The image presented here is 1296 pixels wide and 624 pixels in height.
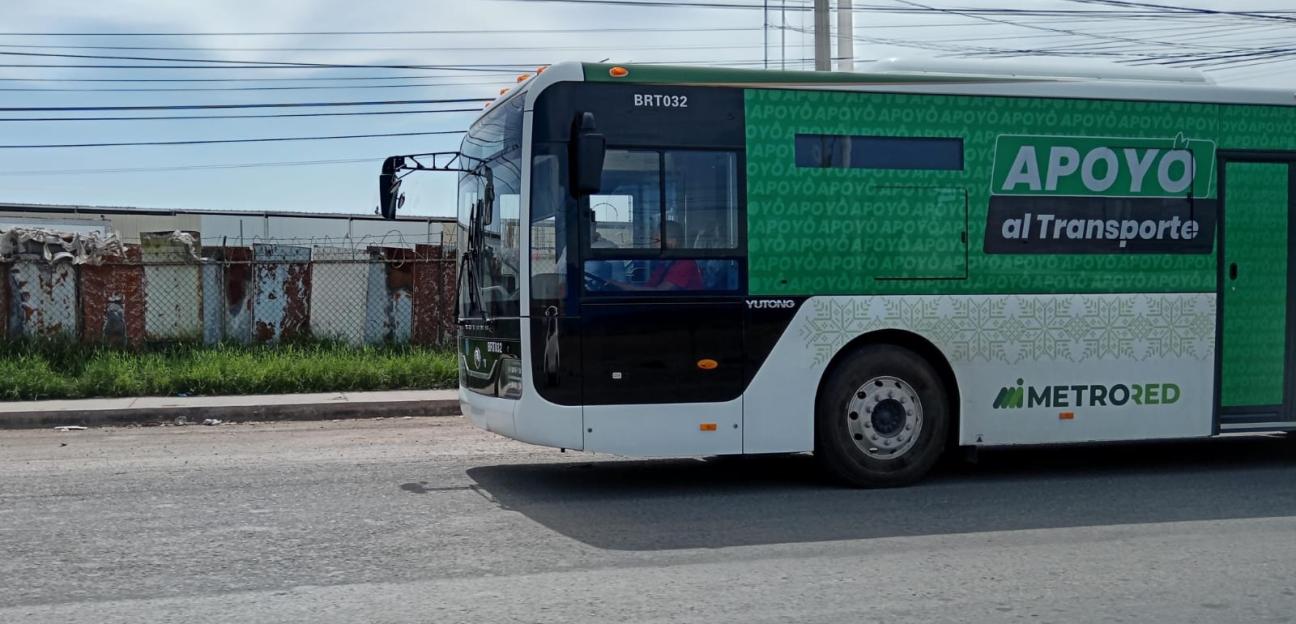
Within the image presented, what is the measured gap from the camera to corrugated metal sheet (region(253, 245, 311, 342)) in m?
17.5

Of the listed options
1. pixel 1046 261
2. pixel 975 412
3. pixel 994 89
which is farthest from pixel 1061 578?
pixel 994 89

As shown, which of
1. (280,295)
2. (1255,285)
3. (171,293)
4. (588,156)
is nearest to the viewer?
(588,156)

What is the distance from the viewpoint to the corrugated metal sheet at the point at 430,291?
18.0 metres

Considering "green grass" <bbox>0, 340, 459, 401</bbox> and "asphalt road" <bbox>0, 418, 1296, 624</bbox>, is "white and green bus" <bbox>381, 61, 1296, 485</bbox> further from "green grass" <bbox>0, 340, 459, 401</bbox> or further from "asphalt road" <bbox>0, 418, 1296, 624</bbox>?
"green grass" <bbox>0, 340, 459, 401</bbox>

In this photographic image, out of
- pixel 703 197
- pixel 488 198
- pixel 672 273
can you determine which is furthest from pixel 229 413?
pixel 703 197

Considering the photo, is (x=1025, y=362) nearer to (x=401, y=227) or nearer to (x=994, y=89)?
(x=994, y=89)

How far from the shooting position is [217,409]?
45.5 feet

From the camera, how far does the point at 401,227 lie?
112 ft

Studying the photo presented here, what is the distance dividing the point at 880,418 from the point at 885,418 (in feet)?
0.12

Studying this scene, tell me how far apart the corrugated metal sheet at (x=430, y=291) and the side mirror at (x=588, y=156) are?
1039 centimetres

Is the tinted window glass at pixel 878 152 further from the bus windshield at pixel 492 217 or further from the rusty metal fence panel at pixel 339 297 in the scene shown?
the rusty metal fence panel at pixel 339 297

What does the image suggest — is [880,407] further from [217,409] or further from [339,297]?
[339,297]

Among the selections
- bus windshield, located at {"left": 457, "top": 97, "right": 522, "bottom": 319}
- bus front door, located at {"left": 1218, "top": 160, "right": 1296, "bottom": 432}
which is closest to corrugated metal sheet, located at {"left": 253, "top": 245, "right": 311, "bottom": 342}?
bus windshield, located at {"left": 457, "top": 97, "right": 522, "bottom": 319}

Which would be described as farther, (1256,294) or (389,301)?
(389,301)
